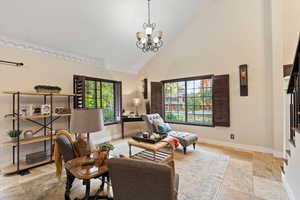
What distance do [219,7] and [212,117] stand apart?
132 inches

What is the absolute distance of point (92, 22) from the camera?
3.60 metres

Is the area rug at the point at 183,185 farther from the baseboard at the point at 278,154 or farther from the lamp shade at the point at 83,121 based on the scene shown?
the baseboard at the point at 278,154

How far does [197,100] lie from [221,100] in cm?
81

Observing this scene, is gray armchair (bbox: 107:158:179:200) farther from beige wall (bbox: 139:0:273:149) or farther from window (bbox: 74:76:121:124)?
beige wall (bbox: 139:0:273:149)

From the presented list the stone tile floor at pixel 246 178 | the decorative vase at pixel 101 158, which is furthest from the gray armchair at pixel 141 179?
the stone tile floor at pixel 246 178

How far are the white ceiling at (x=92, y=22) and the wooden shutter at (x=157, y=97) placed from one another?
1412 mm

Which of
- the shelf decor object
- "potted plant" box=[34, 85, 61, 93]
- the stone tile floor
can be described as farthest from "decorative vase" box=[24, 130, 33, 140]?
the shelf decor object

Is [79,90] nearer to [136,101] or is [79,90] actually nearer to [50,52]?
[50,52]

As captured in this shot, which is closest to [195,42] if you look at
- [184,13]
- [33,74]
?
[184,13]

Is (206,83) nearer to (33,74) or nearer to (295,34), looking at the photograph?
(295,34)

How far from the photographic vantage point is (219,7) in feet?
14.3

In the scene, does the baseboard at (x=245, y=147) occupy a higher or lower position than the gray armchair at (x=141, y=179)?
lower

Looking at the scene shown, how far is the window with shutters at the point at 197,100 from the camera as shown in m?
4.28

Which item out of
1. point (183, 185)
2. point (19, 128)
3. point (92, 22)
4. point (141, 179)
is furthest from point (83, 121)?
point (92, 22)
